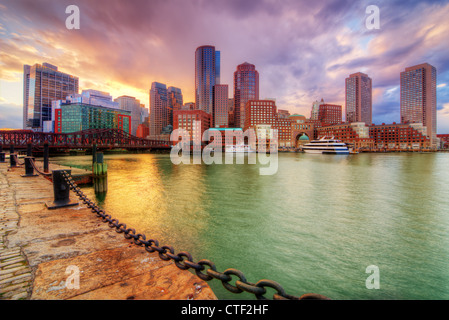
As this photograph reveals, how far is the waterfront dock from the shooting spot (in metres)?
2.71

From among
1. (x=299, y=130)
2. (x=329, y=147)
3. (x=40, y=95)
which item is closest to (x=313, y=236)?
(x=329, y=147)

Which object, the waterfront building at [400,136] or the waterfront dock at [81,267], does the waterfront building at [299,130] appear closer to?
the waterfront building at [400,136]

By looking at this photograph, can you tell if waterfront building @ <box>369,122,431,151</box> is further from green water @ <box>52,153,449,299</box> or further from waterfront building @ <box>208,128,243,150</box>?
green water @ <box>52,153,449,299</box>

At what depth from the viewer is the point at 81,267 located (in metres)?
3.33

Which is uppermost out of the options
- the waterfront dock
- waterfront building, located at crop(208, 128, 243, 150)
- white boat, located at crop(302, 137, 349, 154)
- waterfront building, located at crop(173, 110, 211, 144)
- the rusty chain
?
waterfront building, located at crop(173, 110, 211, 144)

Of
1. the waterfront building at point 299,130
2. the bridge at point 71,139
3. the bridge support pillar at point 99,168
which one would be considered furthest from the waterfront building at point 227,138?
the bridge support pillar at point 99,168

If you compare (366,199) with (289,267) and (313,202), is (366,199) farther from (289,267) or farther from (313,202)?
(289,267)

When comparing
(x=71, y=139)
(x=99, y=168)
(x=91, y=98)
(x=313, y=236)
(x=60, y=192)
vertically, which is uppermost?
(x=91, y=98)

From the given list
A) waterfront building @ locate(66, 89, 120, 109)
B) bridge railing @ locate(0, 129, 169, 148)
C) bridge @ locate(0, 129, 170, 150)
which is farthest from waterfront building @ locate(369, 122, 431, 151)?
waterfront building @ locate(66, 89, 120, 109)

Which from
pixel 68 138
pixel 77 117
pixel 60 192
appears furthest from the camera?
pixel 77 117

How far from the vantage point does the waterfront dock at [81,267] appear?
2705 mm

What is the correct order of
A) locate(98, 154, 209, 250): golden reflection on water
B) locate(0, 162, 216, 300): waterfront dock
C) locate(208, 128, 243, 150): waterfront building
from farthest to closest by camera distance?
locate(208, 128, 243, 150): waterfront building
locate(98, 154, 209, 250): golden reflection on water
locate(0, 162, 216, 300): waterfront dock

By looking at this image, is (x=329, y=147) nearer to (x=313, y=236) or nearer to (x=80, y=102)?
(x=313, y=236)
